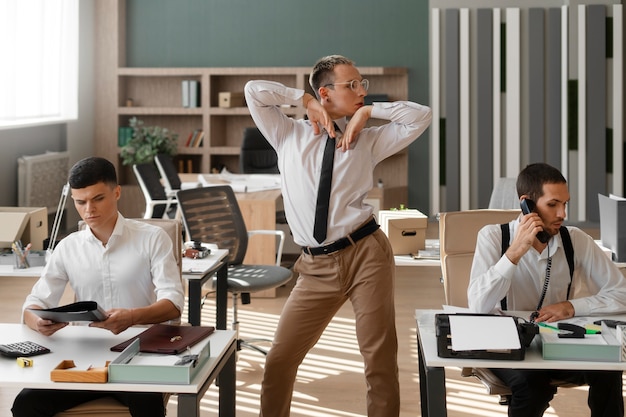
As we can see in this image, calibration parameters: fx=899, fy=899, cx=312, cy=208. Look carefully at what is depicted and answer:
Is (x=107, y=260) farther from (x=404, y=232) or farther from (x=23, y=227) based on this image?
(x=404, y=232)

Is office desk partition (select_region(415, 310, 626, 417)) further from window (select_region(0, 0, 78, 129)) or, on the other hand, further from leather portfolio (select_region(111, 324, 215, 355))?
window (select_region(0, 0, 78, 129))

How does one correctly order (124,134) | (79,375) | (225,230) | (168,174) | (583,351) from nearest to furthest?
(79,375)
(583,351)
(225,230)
(168,174)
(124,134)

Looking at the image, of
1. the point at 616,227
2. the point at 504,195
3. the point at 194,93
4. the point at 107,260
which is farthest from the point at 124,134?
the point at 107,260

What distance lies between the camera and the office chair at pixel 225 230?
5289mm

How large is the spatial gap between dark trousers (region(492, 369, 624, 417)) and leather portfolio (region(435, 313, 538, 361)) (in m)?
0.45

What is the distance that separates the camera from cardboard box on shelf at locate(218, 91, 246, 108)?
1073 centimetres

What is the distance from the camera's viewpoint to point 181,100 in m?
11.4

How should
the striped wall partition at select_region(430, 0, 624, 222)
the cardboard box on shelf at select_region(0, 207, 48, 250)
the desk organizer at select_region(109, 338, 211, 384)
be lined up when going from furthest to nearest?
1. the striped wall partition at select_region(430, 0, 624, 222)
2. the cardboard box on shelf at select_region(0, 207, 48, 250)
3. the desk organizer at select_region(109, 338, 211, 384)

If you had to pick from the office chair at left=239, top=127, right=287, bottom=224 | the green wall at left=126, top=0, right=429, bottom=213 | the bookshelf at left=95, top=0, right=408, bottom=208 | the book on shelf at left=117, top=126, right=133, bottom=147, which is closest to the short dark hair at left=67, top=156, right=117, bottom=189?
the office chair at left=239, top=127, right=287, bottom=224

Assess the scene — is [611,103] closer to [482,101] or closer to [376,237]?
[482,101]

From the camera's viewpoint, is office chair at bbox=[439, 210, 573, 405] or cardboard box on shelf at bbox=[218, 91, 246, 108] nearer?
office chair at bbox=[439, 210, 573, 405]

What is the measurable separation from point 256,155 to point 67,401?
7.04m

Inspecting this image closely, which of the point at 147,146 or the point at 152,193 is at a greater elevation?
the point at 147,146

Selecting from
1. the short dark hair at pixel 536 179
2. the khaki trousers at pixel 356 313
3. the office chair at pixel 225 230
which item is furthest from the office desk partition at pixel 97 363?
the office chair at pixel 225 230
